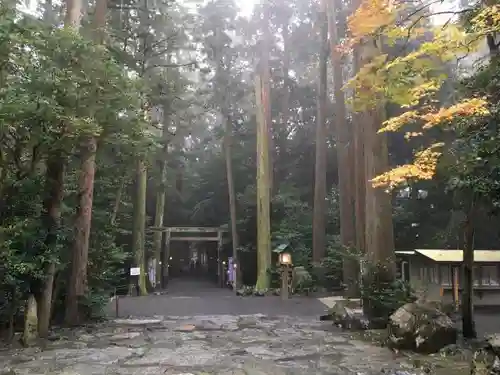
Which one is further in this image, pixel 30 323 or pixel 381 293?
pixel 381 293

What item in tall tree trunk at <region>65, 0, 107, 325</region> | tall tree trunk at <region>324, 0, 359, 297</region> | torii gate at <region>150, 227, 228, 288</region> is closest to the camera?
tall tree trunk at <region>65, 0, 107, 325</region>

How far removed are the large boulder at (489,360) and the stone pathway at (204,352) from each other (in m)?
0.87

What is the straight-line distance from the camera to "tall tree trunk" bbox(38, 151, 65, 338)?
8266mm

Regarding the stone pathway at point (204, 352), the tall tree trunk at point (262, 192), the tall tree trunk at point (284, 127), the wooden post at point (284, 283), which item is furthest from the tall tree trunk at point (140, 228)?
the tall tree trunk at point (284, 127)

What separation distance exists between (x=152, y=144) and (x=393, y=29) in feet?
16.5

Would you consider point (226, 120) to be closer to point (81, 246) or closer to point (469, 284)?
point (81, 246)

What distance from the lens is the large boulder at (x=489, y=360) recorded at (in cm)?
440

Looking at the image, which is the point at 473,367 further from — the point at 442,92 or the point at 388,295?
the point at 442,92

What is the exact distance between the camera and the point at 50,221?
27.4 ft

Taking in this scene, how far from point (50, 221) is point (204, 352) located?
147 inches

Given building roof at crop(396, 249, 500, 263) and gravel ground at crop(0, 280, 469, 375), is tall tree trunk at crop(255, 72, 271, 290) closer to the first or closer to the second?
gravel ground at crop(0, 280, 469, 375)

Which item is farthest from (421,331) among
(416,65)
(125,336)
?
(125,336)

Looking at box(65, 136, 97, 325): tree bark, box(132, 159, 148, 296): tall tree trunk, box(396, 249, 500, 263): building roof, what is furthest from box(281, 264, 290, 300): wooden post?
box(65, 136, 97, 325): tree bark

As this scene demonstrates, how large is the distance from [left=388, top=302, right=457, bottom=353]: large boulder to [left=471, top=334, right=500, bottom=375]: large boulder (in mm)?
1485
